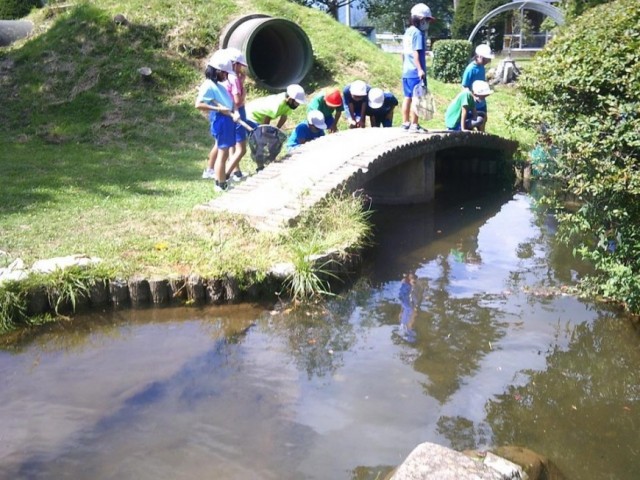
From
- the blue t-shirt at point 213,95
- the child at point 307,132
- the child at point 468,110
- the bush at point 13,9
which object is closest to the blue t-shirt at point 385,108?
the child at point 468,110

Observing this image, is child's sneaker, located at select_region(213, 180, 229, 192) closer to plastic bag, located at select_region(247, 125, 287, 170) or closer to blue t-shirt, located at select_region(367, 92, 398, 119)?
plastic bag, located at select_region(247, 125, 287, 170)

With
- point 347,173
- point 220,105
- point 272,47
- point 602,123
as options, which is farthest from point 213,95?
point 272,47

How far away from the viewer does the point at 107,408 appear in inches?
179

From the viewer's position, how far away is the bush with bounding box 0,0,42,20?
19.5m

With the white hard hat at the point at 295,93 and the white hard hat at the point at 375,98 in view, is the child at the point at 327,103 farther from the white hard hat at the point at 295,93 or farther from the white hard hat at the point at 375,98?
the white hard hat at the point at 295,93

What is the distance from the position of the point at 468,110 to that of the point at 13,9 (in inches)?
542

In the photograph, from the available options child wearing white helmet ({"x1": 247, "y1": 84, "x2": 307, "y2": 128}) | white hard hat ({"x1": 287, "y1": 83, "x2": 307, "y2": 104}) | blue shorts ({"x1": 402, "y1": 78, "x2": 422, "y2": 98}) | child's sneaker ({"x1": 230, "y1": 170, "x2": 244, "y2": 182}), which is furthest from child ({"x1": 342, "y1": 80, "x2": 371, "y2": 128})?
child's sneaker ({"x1": 230, "y1": 170, "x2": 244, "y2": 182})

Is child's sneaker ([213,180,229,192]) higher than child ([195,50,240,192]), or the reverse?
child ([195,50,240,192])

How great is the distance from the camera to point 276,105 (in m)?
9.33

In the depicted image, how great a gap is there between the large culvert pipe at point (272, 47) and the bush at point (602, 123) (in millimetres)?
8990

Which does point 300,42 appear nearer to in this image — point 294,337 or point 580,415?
point 294,337

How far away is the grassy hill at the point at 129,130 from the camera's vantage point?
6746mm

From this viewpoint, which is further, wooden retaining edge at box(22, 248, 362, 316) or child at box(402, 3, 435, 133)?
child at box(402, 3, 435, 133)

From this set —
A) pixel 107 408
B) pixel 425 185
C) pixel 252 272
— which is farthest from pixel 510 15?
pixel 107 408
